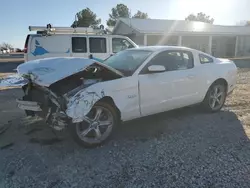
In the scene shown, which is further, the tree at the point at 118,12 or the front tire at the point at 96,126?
the tree at the point at 118,12

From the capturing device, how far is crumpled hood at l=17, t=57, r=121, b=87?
3.81 m

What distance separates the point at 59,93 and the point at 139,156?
5.24ft

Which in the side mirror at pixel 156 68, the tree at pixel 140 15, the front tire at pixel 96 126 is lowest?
the front tire at pixel 96 126

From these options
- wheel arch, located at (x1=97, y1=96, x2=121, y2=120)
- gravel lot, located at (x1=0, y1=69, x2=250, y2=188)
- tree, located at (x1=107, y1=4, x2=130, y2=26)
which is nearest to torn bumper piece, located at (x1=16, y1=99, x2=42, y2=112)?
gravel lot, located at (x1=0, y1=69, x2=250, y2=188)

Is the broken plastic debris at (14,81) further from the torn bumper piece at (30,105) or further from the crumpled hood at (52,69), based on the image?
the torn bumper piece at (30,105)

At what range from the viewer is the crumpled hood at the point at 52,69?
12.5 feet

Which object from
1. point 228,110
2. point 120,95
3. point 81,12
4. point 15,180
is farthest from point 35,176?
point 81,12

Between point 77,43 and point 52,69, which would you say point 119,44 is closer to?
point 77,43

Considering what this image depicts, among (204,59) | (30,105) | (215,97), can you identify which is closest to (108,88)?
(30,105)

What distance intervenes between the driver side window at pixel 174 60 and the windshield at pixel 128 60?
0.21 meters

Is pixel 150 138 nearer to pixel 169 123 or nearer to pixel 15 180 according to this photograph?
pixel 169 123

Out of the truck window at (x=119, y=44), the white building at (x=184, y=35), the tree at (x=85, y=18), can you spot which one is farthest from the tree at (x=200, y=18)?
the truck window at (x=119, y=44)

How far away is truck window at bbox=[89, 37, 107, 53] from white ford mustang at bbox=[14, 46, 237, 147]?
5.62 m

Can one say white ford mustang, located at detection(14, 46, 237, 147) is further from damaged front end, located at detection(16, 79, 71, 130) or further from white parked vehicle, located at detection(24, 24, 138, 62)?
white parked vehicle, located at detection(24, 24, 138, 62)
